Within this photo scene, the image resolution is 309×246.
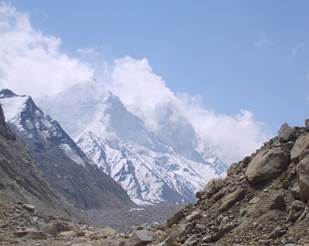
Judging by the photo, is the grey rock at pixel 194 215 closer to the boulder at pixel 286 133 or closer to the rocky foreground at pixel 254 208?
the rocky foreground at pixel 254 208

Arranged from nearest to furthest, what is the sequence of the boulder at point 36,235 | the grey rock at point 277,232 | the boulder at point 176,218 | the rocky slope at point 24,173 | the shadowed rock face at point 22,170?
the grey rock at point 277,232 → the boulder at point 176,218 → the boulder at point 36,235 → the rocky slope at point 24,173 → the shadowed rock face at point 22,170

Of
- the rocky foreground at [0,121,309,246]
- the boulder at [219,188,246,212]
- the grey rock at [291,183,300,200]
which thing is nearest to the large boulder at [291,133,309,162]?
the rocky foreground at [0,121,309,246]

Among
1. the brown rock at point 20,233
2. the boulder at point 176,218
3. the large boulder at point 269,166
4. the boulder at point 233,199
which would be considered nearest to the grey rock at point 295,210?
the large boulder at point 269,166

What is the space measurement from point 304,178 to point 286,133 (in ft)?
12.2

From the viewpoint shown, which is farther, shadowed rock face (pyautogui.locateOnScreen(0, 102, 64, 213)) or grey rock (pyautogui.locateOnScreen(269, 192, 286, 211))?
shadowed rock face (pyautogui.locateOnScreen(0, 102, 64, 213))

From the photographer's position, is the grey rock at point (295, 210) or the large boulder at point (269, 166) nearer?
the grey rock at point (295, 210)

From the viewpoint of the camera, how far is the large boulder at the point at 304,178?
50.0 ft

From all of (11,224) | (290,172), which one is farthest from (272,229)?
(11,224)

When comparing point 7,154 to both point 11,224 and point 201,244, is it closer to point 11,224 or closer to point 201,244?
point 11,224

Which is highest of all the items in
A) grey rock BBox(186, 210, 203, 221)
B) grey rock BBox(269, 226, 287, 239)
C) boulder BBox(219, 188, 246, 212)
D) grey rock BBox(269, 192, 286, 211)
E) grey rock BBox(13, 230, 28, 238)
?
grey rock BBox(13, 230, 28, 238)

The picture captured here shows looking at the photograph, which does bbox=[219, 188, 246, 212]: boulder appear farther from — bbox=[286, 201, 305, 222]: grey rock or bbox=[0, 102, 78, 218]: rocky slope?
bbox=[0, 102, 78, 218]: rocky slope

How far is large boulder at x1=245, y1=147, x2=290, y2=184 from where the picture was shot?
1761 centimetres

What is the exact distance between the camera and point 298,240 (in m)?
13.9

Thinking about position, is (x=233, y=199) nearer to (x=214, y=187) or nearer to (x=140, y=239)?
(x=214, y=187)
